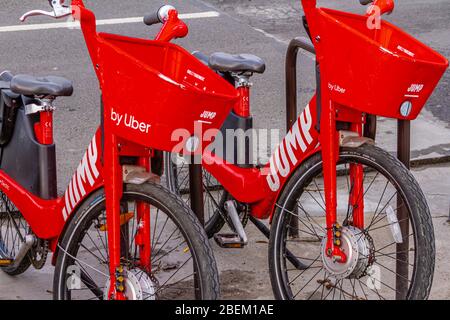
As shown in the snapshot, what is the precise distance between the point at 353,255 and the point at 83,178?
4.03 ft

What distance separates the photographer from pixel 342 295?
5152 millimetres

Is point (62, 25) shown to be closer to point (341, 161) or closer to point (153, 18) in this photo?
point (153, 18)

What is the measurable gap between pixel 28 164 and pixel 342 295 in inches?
66.3

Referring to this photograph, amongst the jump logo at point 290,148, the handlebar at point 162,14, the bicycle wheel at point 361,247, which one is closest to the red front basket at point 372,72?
the bicycle wheel at point 361,247

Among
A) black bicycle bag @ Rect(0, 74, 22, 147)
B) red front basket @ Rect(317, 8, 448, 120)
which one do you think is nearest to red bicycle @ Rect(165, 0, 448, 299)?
red front basket @ Rect(317, 8, 448, 120)

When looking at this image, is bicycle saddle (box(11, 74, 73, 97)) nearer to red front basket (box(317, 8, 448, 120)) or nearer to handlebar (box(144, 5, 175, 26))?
handlebar (box(144, 5, 175, 26))

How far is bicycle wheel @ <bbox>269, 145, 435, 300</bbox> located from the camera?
13.9ft

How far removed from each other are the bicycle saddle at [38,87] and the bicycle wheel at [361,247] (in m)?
1.15

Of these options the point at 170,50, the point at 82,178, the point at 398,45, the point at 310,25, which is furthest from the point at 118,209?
the point at 398,45

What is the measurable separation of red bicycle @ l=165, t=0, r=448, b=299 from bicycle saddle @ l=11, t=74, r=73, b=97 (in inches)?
24.4

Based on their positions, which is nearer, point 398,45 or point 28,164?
point 398,45

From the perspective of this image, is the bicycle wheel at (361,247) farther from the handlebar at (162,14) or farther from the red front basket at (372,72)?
the handlebar at (162,14)

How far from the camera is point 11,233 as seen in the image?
571 cm
